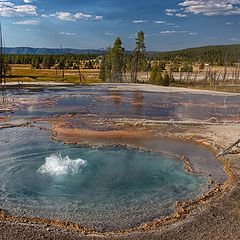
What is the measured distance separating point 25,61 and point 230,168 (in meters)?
130

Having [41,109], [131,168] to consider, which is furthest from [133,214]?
[41,109]

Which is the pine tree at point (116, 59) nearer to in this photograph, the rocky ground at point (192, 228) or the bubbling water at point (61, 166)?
the bubbling water at point (61, 166)

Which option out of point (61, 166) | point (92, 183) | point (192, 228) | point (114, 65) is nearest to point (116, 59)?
point (114, 65)

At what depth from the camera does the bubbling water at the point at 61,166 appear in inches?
655

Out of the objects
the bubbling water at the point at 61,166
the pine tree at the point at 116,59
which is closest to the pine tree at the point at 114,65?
the pine tree at the point at 116,59

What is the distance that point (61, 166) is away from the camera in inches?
680

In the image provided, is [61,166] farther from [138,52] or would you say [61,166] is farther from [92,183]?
[138,52]

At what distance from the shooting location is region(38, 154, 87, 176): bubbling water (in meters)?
16.6

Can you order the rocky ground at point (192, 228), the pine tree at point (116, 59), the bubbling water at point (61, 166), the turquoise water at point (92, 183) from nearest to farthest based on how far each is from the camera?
the rocky ground at point (192, 228) < the turquoise water at point (92, 183) < the bubbling water at point (61, 166) < the pine tree at point (116, 59)

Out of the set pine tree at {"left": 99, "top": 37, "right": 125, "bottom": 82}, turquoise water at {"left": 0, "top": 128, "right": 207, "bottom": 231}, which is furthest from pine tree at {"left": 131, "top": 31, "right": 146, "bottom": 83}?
turquoise water at {"left": 0, "top": 128, "right": 207, "bottom": 231}

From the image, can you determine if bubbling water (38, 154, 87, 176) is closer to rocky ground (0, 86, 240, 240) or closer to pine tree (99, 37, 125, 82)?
rocky ground (0, 86, 240, 240)

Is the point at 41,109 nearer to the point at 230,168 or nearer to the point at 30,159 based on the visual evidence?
the point at 30,159

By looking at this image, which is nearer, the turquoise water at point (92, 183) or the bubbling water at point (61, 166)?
the turquoise water at point (92, 183)

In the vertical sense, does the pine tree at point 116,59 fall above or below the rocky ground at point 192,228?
above
